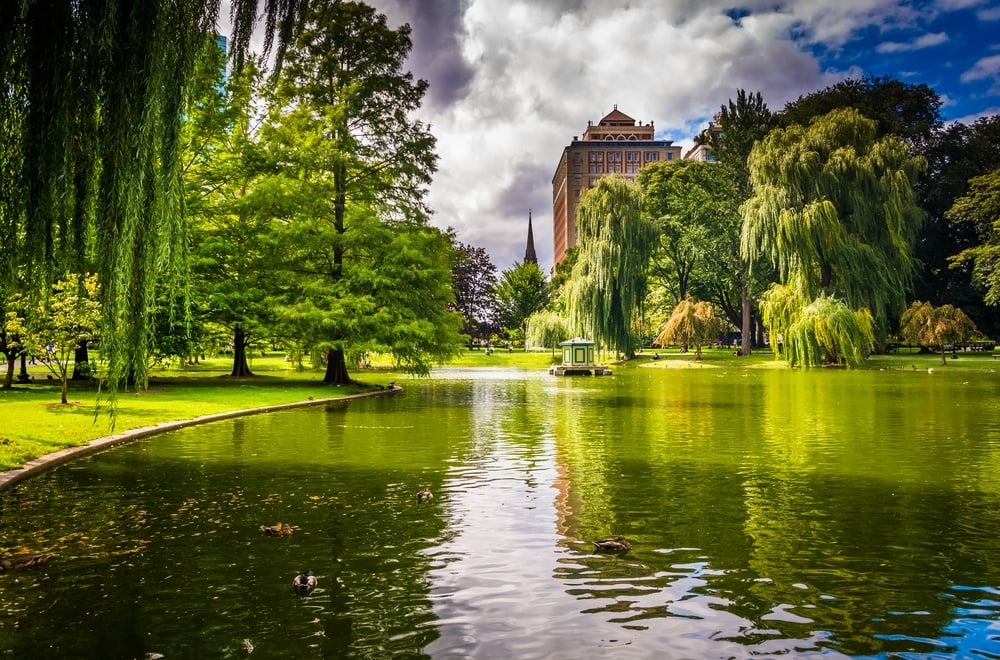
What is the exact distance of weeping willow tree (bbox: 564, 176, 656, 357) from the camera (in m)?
54.4

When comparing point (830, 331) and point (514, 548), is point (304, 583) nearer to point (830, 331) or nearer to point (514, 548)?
point (514, 548)

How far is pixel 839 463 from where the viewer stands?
13695 mm

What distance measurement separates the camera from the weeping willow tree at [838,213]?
47.2 metres

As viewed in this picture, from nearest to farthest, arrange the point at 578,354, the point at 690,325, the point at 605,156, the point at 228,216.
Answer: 1. the point at 228,216
2. the point at 578,354
3. the point at 690,325
4. the point at 605,156

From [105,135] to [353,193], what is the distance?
29.6 meters

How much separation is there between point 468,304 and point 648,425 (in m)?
106

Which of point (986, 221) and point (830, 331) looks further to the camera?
point (986, 221)

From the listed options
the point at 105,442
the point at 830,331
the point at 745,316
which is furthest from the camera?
the point at 745,316

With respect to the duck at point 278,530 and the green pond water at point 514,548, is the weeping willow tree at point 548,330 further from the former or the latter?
the duck at point 278,530

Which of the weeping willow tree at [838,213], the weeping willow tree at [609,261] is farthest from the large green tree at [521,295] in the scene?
the weeping willow tree at [838,213]

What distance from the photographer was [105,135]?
7.31 metres

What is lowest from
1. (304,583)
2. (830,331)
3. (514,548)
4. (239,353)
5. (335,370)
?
(514,548)

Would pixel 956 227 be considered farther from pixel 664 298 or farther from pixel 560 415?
pixel 560 415

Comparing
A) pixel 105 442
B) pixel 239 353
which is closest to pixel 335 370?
pixel 239 353
